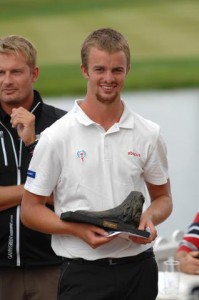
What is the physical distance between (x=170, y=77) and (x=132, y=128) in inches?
791

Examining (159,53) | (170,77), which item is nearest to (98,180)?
(170,77)

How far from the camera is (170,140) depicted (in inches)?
581

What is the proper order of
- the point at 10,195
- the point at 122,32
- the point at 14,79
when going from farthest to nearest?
the point at 122,32
the point at 14,79
the point at 10,195

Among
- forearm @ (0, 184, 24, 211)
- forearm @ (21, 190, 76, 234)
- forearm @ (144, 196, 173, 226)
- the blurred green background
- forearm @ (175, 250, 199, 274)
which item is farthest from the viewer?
the blurred green background

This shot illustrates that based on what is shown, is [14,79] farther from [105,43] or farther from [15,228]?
[105,43]

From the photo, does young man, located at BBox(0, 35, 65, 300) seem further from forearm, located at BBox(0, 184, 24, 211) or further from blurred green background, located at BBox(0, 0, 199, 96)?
blurred green background, located at BBox(0, 0, 199, 96)

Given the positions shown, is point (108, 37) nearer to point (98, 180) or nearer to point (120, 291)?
point (98, 180)

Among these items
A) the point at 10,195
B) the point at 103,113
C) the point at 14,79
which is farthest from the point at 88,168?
the point at 14,79

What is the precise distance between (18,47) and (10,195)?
0.58 m

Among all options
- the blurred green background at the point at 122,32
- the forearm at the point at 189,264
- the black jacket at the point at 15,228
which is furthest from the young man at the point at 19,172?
the blurred green background at the point at 122,32

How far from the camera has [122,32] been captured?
27.8m

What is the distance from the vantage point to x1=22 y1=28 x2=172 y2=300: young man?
148 inches

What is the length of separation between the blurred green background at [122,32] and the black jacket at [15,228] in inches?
686

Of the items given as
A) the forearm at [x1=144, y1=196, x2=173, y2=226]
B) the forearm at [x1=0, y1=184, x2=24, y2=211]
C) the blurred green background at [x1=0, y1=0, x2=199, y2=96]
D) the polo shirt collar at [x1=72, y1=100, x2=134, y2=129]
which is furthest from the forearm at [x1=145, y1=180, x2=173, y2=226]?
the blurred green background at [x1=0, y1=0, x2=199, y2=96]
